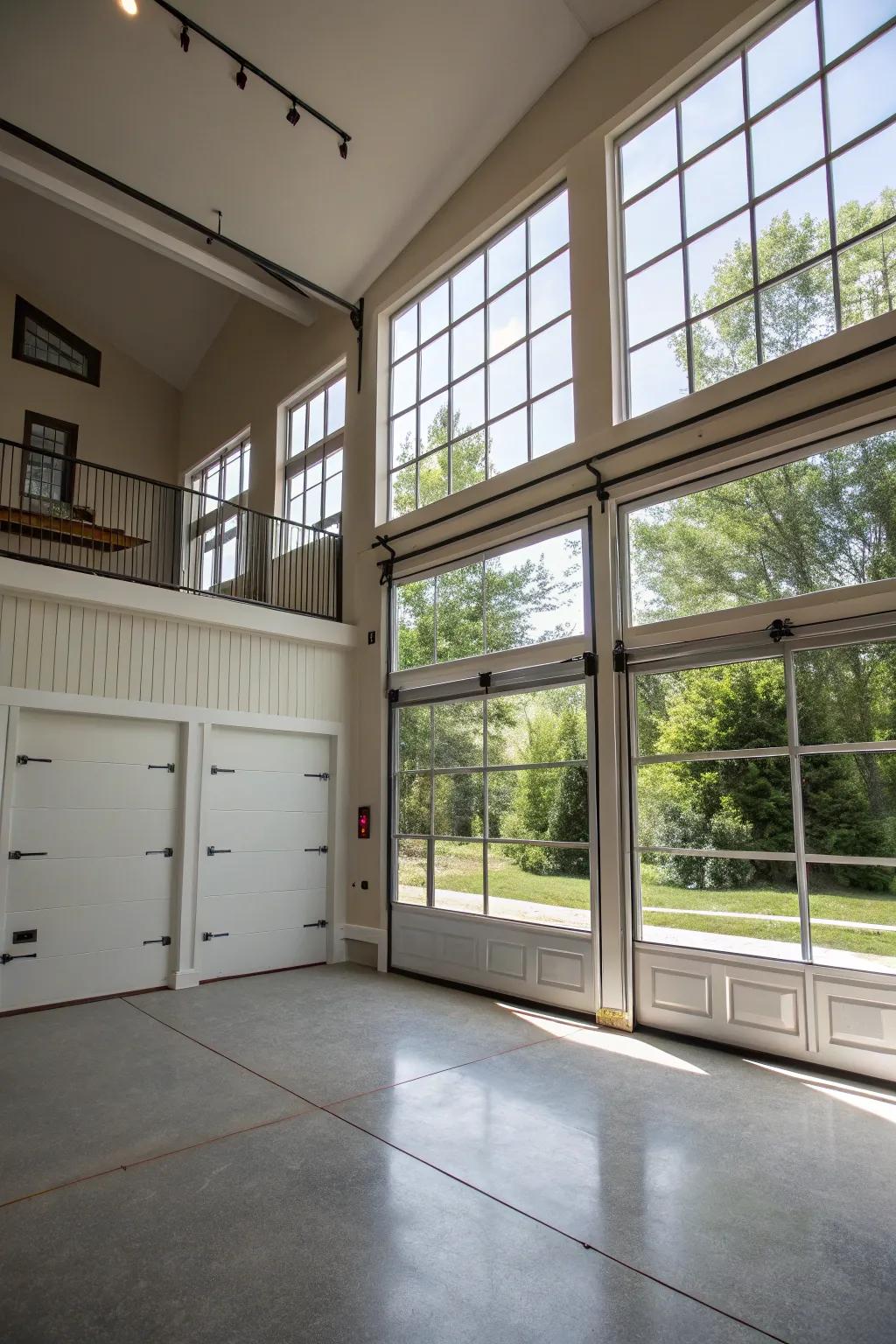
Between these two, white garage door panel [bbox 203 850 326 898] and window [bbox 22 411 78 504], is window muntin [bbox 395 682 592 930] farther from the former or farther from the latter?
window [bbox 22 411 78 504]

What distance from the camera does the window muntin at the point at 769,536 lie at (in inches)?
175

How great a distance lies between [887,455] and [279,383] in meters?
7.18

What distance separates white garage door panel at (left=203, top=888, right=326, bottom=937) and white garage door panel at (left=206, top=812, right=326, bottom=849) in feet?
1.37

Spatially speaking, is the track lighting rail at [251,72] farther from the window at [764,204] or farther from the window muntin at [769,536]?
the window muntin at [769,536]

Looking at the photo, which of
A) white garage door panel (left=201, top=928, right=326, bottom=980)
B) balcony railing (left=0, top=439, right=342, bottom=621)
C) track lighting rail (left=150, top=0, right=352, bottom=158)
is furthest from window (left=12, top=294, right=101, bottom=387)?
white garage door panel (left=201, top=928, right=326, bottom=980)

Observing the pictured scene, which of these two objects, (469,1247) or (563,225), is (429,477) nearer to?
(563,225)

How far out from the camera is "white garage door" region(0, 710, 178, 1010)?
584cm

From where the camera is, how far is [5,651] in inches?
229

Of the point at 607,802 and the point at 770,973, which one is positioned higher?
the point at 607,802

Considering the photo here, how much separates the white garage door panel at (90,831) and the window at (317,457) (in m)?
3.49

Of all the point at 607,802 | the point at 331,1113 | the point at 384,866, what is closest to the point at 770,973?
the point at 607,802

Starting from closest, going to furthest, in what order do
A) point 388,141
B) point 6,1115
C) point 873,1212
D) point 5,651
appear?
1. point 873,1212
2. point 6,1115
3. point 5,651
4. point 388,141

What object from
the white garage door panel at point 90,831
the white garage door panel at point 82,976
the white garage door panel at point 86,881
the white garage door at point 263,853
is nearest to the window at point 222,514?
the white garage door at point 263,853

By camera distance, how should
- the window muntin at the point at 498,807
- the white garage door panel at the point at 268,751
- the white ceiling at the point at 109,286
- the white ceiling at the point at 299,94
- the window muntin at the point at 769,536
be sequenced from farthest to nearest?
the white ceiling at the point at 109,286 → the white garage door panel at the point at 268,751 → the white ceiling at the point at 299,94 → the window muntin at the point at 498,807 → the window muntin at the point at 769,536
